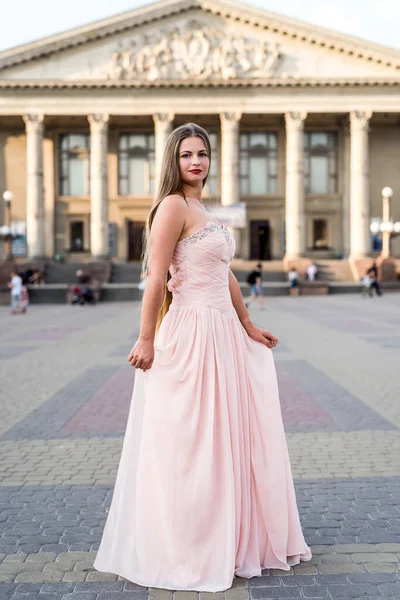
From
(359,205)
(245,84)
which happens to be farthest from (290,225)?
(245,84)

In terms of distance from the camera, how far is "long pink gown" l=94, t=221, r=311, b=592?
347cm

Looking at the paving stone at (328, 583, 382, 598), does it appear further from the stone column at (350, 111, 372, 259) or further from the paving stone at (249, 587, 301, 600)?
the stone column at (350, 111, 372, 259)

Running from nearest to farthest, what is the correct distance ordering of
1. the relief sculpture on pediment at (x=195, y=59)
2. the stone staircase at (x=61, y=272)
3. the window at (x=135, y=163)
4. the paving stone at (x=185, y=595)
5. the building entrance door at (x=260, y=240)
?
the paving stone at (x=185, y=595) < the stone staircase at (x=61, y=272) < the relief sculpture on pediment at (x=195, y=59) < the window at (x=135, y=163) < the building entrance door at (x=260, y=240)

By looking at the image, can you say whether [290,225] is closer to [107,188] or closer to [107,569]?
[107,188]

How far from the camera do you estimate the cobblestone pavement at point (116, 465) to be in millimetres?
3590

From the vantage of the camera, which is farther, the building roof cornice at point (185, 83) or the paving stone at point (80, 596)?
the building roof cornice at point (185, 83)

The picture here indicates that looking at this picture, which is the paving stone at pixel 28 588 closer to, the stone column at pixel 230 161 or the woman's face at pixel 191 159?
the woman's face at pixel 191 159

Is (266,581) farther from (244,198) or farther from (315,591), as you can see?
(244,198)

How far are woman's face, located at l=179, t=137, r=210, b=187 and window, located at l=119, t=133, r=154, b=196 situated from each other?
45.6 meters

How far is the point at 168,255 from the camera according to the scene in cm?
350

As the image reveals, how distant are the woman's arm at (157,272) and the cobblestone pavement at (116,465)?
1.31 m

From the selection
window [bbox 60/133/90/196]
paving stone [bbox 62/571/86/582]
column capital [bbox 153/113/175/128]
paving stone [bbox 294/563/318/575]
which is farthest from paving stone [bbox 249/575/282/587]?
window [bbox 60/133/90/196]

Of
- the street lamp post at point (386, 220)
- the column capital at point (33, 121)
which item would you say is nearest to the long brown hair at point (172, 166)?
the street lamp post at point (386, 220)

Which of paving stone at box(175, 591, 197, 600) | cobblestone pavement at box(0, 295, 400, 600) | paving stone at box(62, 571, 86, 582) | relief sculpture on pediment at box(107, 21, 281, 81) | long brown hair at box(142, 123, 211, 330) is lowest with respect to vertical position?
cobblestone pavement at box(0, 295, 400, 600)
